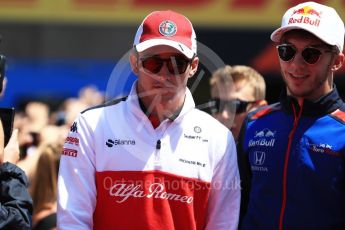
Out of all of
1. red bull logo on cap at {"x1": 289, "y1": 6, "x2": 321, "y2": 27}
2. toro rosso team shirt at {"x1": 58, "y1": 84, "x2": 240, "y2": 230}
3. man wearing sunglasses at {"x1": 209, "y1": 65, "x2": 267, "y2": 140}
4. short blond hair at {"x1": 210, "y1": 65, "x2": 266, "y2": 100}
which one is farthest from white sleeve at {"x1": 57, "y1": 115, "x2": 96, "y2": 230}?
short blond hair at {"x1": 210, "y1": 65, "x2": 266, "y2": 100}

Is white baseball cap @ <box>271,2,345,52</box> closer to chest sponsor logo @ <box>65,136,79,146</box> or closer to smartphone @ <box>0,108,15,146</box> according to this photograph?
chest sponsor logo @ <box>65,136,79,146</box>

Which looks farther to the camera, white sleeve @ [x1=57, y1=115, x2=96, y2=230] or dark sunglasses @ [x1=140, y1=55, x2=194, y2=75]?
dark sunglasses @ [x1=140, y1=55, x2=194, y2=75]

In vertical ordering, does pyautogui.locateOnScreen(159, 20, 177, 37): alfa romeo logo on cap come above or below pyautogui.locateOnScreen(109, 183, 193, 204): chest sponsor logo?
above

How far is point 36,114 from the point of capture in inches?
387

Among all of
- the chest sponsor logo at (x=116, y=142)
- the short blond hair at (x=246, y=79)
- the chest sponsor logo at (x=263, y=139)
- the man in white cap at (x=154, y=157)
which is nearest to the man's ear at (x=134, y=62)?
the man in white cap at (x=154, y=157)

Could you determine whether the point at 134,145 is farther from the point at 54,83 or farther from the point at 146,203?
the point at 54,83

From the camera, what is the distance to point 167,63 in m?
3.98

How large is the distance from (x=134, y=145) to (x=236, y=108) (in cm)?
177

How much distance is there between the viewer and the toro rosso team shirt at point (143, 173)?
3.86m

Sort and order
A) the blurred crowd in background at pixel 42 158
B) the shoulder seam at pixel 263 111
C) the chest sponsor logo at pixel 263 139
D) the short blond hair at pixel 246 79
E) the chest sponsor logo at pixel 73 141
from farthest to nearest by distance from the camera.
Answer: the blurred crowd in background at pixel 42 158 → the short blond hair at pixel 246 79 → the shoulder seam at pixel 263 111 → the chest sponsor logo at pixel 263 139 → the chest sponsor logo at pixel 73 141

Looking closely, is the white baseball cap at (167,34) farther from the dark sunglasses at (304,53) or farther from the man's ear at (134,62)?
the dark sunglasses at (304,53)

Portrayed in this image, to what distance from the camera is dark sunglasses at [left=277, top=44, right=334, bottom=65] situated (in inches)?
166

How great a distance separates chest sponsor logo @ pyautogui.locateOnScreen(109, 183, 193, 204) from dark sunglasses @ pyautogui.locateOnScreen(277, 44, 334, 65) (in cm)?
93

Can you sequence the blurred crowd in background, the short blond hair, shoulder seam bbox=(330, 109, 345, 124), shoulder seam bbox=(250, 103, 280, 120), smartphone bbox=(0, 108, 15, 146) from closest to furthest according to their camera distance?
smartphone bbox=(0, 108, 15, 146) < shoulder seam bbox=(330, 109, 345, 124) < shoulder seam bbox=(250, 103, 280, 120) < the short blond hair < the blurred crowd in background
